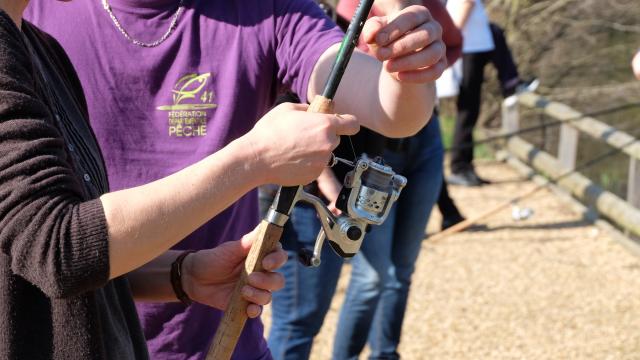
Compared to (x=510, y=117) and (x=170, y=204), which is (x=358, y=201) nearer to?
(x=170, y=204)

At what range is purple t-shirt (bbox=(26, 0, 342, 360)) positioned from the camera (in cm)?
233

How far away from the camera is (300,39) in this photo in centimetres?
230

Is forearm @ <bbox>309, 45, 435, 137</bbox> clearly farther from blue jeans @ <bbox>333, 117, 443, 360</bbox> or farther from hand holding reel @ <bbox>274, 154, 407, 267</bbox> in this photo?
blue jeans @ <bbox>333, 117, 443, 360</bbox>

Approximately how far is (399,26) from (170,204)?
0.61 m

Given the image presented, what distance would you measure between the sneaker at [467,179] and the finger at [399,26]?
6796 millimetres

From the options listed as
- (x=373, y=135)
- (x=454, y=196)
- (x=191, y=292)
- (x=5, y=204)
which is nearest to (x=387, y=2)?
(x=191, y=292)

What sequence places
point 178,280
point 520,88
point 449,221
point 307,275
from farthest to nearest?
1. point 520,88
2. point 449,221
3. point 307,275
4. point 178,280

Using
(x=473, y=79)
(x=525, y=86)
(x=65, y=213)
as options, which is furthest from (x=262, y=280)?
(x=525, y=86)

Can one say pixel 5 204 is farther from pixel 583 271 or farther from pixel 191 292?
pixel 583 271

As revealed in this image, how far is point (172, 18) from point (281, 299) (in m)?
1.44

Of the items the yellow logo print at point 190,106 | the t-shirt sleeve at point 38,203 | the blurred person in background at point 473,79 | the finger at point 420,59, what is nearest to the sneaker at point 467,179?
the blurred person in background at point 473,79

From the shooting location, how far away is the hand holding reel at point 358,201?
1841mm

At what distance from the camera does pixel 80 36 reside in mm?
2381

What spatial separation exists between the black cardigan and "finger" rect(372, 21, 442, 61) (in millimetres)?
641
